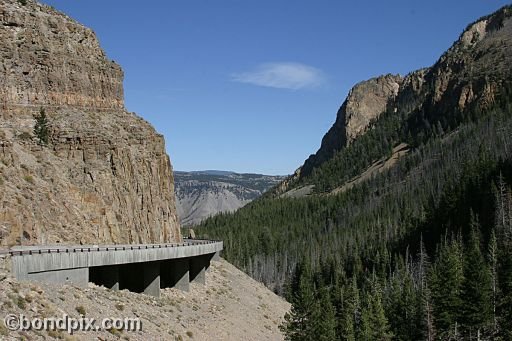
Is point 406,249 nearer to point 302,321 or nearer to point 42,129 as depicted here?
point 302,321

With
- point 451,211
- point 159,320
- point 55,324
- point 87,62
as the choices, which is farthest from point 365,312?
point 451,211

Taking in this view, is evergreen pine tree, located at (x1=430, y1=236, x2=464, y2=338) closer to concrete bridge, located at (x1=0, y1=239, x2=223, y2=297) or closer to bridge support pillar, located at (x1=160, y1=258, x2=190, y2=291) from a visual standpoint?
concrete bridge, located at (x1=0, y1=239, x2=223, y2=297)

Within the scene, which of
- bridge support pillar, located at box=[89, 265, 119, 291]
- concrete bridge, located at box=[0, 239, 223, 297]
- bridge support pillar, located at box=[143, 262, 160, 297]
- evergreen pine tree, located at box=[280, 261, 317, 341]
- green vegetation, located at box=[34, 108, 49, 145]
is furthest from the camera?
green vegetation, located at box=[34, 108, 49, 145]

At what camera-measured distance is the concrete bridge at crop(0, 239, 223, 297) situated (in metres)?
31.3

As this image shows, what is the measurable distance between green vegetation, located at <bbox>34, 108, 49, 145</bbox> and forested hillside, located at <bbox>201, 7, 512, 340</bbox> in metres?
27.6

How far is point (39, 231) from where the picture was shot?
4447 cm

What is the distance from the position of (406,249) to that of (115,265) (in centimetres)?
8353

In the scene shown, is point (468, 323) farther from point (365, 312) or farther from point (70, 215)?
point (70, 215)

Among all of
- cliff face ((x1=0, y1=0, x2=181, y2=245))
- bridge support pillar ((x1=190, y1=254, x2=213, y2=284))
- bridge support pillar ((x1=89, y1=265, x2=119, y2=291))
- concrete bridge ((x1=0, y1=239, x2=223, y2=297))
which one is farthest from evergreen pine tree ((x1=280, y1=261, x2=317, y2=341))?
cliff face ((x1=0, y1=0, x2=181, y2=245))

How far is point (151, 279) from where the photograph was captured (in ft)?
149

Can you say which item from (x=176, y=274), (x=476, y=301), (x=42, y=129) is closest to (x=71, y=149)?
(x=42, y=129)

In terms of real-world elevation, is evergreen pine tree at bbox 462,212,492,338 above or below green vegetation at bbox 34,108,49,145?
below

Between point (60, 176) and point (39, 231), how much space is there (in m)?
8.18

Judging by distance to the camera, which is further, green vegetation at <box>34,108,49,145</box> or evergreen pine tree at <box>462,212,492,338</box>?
evergreen pine tree at <box>462,212,492,338</box>
